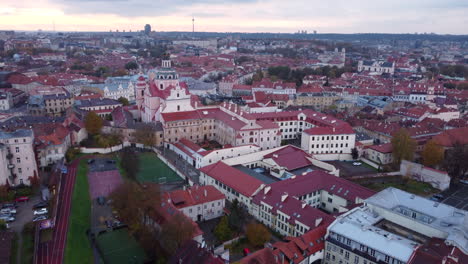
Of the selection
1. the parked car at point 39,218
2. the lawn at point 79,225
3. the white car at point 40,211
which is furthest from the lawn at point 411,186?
the white car at point 40,211

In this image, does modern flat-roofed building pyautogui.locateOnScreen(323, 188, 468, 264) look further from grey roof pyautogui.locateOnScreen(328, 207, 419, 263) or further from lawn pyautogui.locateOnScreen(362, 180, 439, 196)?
lawn pyautogui.locateOnScreen(362, 180, 439, 196)

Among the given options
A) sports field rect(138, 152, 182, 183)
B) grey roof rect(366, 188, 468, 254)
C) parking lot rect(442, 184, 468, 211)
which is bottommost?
parking lot rect(442, 184, 468, 211)

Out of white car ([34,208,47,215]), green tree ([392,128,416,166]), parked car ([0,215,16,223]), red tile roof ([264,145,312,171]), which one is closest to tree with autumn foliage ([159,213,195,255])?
white car ([34,208,47,215])

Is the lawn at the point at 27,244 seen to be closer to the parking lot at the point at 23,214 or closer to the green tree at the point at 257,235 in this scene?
the parking lot at the point at 23,214

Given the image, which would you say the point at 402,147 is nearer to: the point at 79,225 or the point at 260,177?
the point at 260,177

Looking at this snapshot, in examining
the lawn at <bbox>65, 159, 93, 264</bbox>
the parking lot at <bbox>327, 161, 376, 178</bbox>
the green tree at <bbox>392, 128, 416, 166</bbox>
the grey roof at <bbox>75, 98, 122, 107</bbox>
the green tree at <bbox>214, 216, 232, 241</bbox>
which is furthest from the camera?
the grey roof at <bbox>75, 98, 122, 107</bbox>

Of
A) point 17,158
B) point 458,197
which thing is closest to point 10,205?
point 17,158

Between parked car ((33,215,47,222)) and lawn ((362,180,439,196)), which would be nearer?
parked car ((33,215,47,222))

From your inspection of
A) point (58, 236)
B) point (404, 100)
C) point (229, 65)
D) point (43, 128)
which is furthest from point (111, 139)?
point (229, 65)
